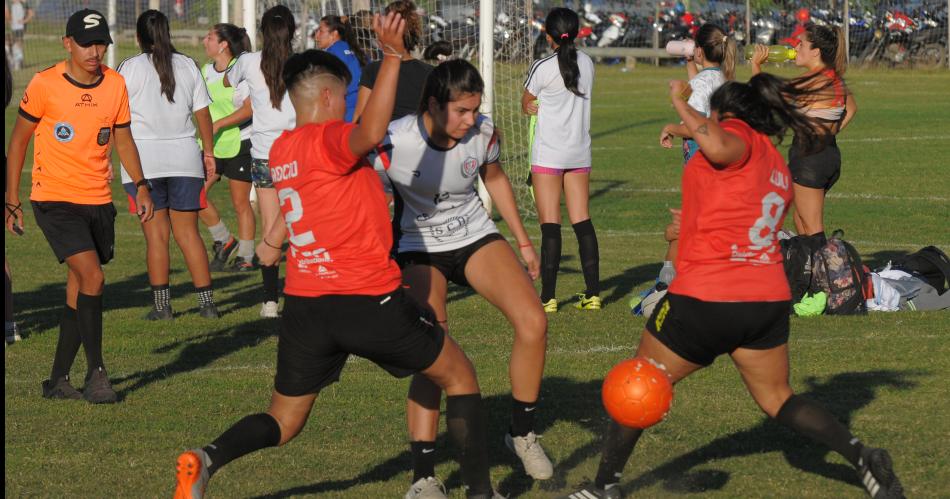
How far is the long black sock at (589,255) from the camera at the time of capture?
10.9 metres

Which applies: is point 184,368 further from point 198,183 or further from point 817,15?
point 817,15

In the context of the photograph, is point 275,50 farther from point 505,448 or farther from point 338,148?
point 338,148

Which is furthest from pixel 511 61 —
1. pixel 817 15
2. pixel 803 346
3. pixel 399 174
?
pixel 817 15

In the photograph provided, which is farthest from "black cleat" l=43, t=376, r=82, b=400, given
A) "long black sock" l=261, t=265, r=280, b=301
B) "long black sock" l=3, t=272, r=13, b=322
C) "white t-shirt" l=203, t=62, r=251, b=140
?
"white t-shirt" l=203, t=62, r=251, b=140

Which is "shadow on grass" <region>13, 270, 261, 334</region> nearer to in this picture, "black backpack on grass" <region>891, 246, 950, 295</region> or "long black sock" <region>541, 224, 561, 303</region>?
"long black sock" <region>541, 224, 561, 303</region>

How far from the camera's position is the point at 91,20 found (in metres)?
7.92

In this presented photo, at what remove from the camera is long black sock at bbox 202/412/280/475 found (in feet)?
17.8

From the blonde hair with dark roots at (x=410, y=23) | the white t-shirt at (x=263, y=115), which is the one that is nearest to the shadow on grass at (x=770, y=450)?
the blonde hair with dark roots at (x=410, y=23)

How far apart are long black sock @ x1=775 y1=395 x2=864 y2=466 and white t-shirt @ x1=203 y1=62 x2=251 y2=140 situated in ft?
23.8

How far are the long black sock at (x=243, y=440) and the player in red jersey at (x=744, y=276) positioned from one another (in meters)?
1.45

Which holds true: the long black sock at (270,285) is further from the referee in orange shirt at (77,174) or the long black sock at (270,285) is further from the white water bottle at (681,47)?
the white water bottle at (681,47)

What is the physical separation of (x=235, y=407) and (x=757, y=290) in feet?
11.8

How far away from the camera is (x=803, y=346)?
9.16 meters

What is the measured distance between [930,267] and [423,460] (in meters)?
6.05
